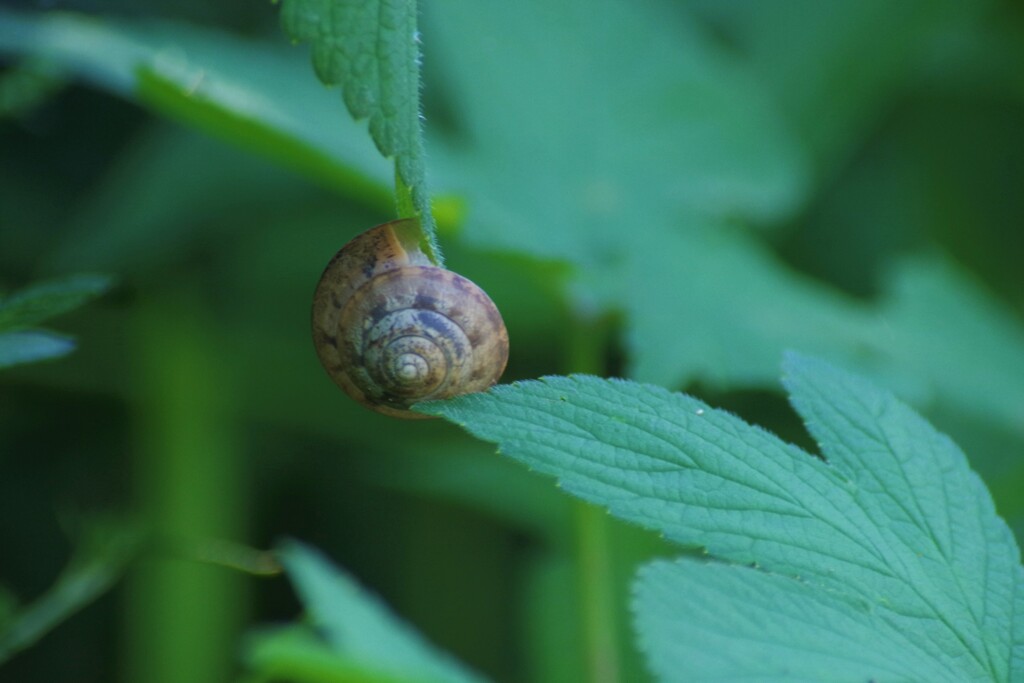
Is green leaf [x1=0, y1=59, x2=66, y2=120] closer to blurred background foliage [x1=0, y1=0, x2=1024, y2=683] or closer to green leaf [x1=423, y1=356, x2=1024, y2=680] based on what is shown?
blurred background foliage [x1=0, y1=0, x2=1024, y2=683]

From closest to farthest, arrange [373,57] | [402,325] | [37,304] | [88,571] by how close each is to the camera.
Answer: [373,57], [37,304], [402,325], [88,571]

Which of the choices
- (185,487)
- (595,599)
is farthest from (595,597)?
(185,487)

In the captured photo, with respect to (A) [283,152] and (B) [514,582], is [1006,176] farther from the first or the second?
(A) [283,152]

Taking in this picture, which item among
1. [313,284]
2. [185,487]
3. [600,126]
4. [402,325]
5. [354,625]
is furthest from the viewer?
[313,284]

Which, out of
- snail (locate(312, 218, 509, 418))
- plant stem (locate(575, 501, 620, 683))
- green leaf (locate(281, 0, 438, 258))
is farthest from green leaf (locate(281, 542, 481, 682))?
green leaf (locate(281, 0, 438, 258))

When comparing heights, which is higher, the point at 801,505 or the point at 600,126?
the point at 801,505

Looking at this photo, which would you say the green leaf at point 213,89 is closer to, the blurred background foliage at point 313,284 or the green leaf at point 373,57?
the blurred background foliage at point 313,284

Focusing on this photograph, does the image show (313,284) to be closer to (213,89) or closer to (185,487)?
(185,487)
